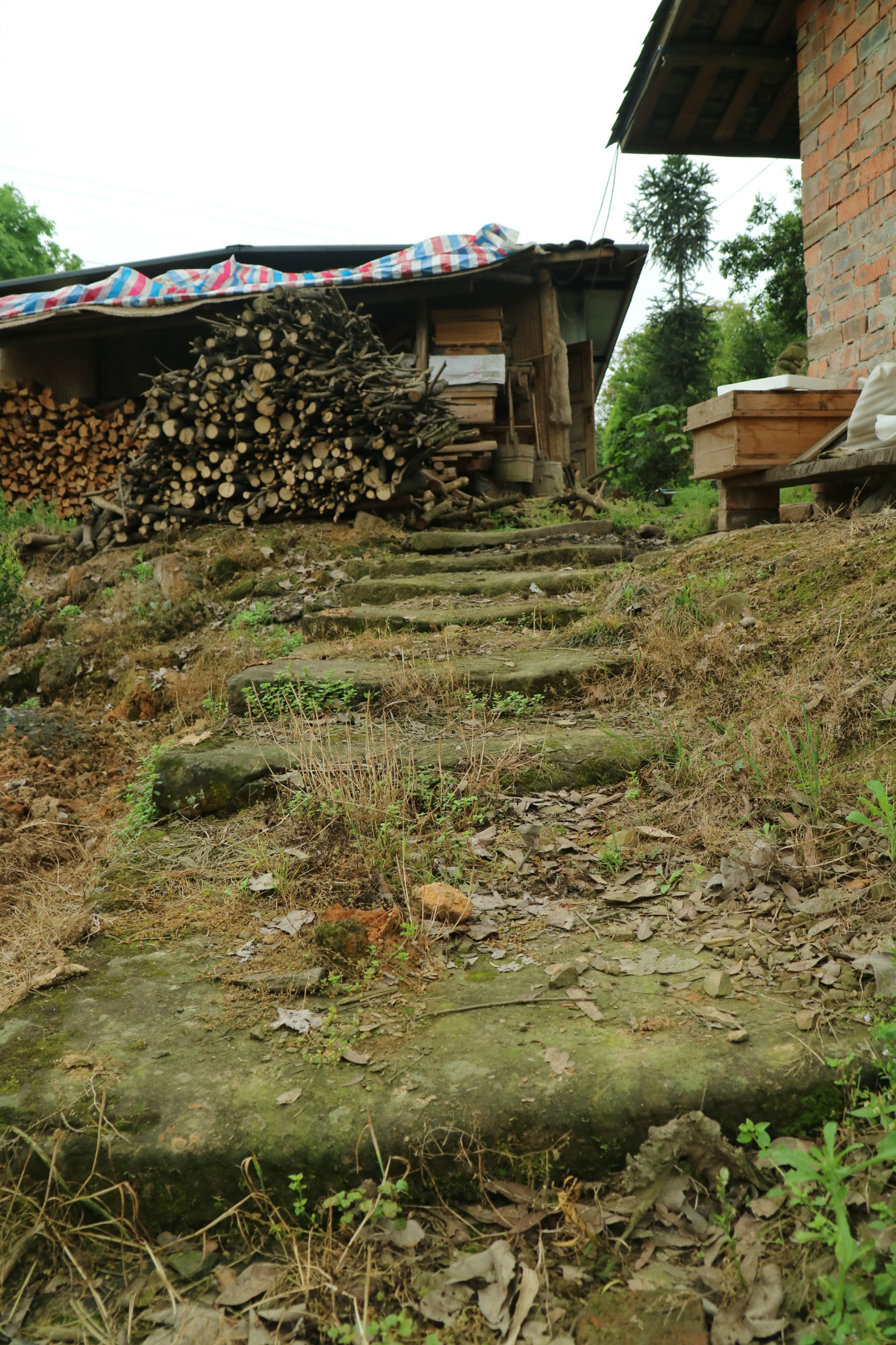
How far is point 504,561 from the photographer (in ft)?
20.4

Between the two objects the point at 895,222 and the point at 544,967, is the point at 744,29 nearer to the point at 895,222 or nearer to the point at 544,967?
the point at 895,222

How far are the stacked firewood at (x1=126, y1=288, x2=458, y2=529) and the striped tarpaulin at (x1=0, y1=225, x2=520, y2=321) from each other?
129 centimetres

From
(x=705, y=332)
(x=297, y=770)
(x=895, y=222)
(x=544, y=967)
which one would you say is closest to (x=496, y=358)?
(x=895, y=222)

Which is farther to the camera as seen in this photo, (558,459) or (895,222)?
(558,459)

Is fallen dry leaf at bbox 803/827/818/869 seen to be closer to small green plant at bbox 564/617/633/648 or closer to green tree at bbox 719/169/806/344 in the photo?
small green plant at bbox 564/617/633/648

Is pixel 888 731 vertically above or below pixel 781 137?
below

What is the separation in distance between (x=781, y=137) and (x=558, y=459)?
13.0 ft

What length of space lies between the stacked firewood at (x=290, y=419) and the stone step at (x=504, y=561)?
111 centimetres

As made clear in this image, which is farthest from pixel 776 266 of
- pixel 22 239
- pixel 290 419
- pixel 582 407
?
pixel 22 239

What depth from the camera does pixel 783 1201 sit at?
5.16ft

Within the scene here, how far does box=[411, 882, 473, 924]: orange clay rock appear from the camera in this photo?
2379 millimetres

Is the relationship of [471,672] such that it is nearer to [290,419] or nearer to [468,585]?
[468,585]

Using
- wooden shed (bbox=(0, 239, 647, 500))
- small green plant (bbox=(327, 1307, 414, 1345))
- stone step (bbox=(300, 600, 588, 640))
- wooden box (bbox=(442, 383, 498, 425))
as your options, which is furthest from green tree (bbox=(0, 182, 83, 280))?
small green plant (bbox=(327, 1307, 414, 1345))

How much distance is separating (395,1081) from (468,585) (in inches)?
165
